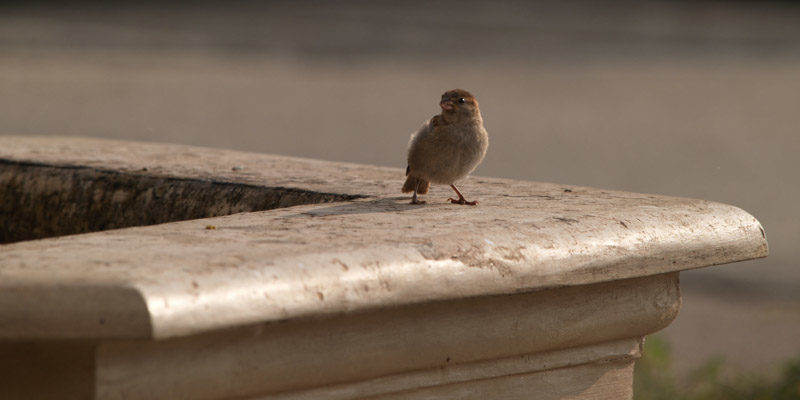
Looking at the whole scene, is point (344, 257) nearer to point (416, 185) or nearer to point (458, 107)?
point (416, 185)

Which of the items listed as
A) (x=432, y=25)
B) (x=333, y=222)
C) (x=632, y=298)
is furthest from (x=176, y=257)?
(x=432, y=25)

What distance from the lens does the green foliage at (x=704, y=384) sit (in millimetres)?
3658

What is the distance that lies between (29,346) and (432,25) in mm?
20621

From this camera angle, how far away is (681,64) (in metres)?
17.1

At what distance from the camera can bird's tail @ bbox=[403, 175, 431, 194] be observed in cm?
244

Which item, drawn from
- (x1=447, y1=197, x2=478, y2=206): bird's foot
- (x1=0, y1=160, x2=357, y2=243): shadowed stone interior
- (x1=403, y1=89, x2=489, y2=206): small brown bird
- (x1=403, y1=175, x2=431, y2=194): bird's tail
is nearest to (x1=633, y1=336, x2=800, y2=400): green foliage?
(x1=403, y1=89, x2=489, y2=206): small brown bird

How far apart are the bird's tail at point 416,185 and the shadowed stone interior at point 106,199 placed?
0.21 m

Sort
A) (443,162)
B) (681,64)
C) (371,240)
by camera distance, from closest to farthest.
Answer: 1. (371,240)
2. (443,162)
3. (681,64)

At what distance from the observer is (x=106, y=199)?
2.54 m

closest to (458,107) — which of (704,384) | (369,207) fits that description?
(369,207)

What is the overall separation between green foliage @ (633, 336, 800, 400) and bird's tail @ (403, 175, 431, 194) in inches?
63.7

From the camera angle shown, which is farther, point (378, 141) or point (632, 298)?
point (378, 141)

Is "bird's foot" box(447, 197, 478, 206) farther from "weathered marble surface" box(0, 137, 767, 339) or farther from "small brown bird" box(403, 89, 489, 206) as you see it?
"small brown bird" box(403, 89, 489, 206)

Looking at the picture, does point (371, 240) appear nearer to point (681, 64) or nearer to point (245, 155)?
point (245, 155)
